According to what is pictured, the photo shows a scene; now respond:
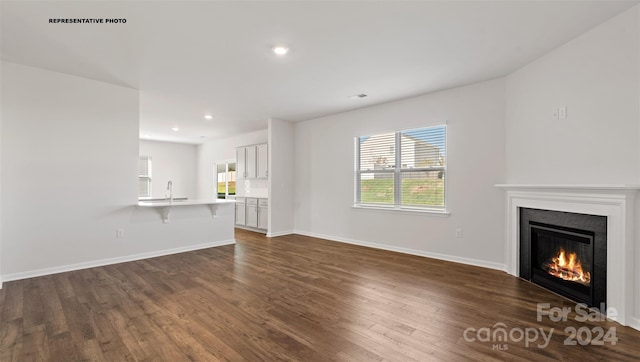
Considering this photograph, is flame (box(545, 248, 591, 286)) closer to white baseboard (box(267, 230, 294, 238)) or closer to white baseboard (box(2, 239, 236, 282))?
white baseboard (box(267, 230, 294, 238))

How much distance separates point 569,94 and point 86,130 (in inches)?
242

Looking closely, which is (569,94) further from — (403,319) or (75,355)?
(75,355)

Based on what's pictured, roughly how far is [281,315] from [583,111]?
3639 mm

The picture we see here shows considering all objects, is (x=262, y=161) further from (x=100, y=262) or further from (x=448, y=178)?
(x=448, y=178)

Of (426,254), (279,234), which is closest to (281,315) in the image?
(426,254)

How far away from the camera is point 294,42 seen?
311 cm

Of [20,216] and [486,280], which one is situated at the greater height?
[20,216]

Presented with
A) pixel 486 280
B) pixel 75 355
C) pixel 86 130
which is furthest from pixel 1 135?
pixel 486 280

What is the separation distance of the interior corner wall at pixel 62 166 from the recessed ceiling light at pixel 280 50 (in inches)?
109

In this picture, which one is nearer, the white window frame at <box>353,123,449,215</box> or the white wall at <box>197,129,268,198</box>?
the white window frame at <box>353,123,449,215</box>

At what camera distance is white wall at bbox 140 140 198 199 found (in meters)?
9.65

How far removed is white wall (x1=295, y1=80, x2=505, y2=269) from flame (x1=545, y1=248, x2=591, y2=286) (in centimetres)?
78

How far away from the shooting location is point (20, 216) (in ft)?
12.1

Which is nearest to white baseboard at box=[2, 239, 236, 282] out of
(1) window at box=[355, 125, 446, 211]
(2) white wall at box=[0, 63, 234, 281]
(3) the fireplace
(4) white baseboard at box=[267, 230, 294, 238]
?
(2) white wall at box=[0, 63, 234, 281]
